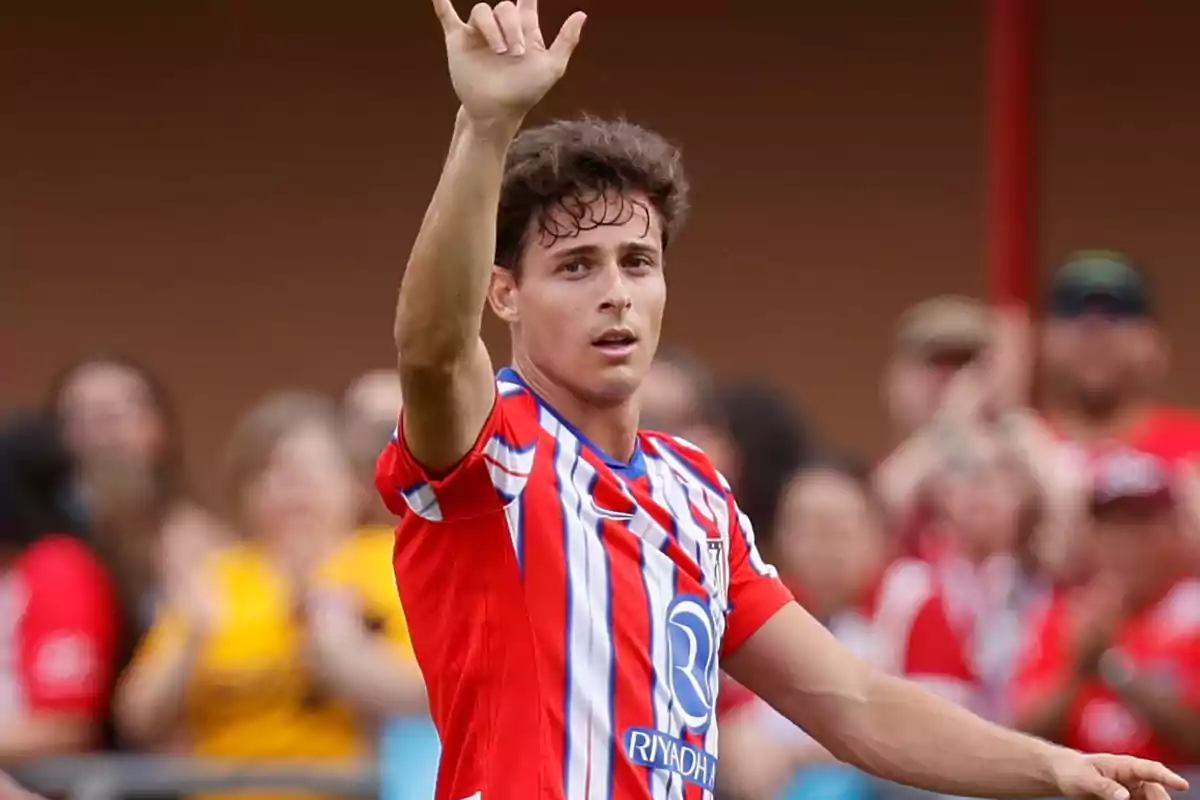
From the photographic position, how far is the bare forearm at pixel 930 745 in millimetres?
3531

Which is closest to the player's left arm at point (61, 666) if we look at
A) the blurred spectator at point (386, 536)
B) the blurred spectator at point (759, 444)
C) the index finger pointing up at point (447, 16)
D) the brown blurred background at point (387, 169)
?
the blurred spectator at point (386, 536)

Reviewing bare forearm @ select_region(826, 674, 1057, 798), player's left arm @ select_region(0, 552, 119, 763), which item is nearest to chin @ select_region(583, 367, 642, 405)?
bare forearm @ select_region(826, 674, 1057, 798)

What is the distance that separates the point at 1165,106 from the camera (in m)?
9.11

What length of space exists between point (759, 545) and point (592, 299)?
2.99 meters

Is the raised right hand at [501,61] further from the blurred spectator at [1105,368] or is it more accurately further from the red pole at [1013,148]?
the red pole at [1013,148]

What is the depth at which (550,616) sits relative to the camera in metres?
3.19

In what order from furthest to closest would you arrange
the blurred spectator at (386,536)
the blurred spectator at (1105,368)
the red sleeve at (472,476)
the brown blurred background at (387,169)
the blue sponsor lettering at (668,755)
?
1. the brown blurred background at (387,169)
2. the blurred spectator at (1105,368)
3. the blurred spectator at (386,536)
4. the blue sponsor lettering at (668,755)
5. the red sleeve at (472,476)

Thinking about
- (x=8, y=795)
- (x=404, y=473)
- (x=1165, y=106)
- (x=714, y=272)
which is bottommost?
(x=8, y=795)

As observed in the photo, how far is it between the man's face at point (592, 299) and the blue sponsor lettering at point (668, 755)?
0.48 meters

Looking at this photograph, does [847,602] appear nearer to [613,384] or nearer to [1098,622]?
[1098,622]

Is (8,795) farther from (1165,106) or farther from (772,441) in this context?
(1165,106)

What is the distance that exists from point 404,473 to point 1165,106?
6622 mm

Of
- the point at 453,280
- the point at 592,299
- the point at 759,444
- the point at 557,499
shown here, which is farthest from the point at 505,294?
the point at 759,444

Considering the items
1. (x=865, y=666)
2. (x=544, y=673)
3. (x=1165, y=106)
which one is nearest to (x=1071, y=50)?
(x=1165, y=106)
